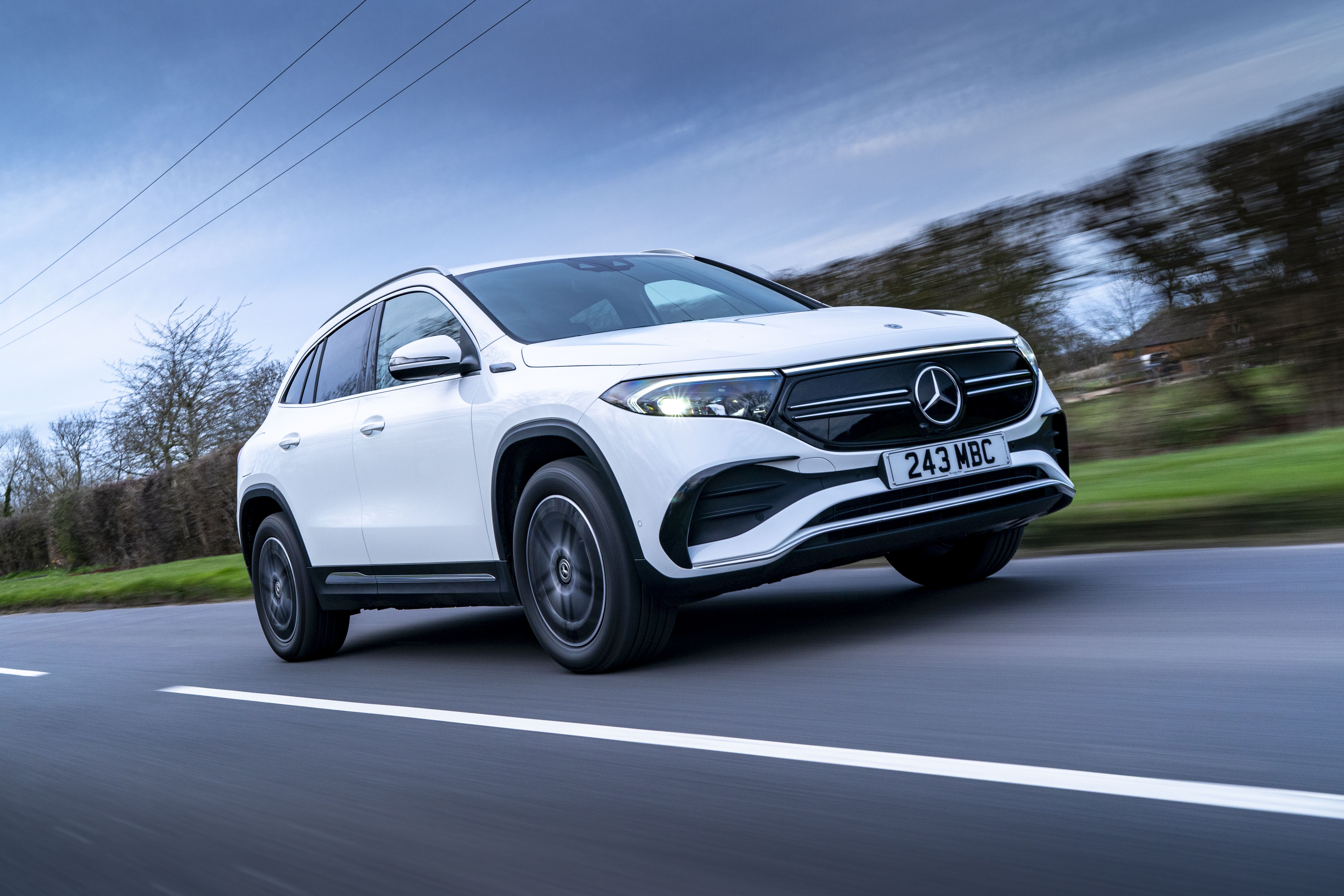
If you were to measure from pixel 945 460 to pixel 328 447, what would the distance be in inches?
127

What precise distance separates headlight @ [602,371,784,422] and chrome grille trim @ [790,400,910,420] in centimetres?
12

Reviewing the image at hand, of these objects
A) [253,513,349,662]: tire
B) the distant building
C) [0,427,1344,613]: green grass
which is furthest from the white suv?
the distant building

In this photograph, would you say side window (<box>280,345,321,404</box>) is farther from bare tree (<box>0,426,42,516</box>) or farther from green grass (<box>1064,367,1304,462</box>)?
bare tree (<box>0,426,42,516</box>)

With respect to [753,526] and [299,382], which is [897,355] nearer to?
[753,526]

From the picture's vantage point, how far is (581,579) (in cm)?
452

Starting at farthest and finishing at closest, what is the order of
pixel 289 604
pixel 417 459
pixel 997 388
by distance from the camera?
pixel 289 604, pixel 417 459, pixel 997 388

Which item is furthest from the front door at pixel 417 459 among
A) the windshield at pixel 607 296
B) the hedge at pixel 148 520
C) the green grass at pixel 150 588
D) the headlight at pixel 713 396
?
the hedge at pixel 148 520

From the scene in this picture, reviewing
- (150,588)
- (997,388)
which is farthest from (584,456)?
(150,588)

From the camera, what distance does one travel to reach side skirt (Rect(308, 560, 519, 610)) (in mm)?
5039

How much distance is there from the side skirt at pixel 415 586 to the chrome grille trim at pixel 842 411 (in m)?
1.44

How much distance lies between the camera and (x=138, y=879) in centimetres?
292

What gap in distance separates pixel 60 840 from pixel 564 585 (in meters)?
1.86

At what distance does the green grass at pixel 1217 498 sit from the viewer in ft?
19.4

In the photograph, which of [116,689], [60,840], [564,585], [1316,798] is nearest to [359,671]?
[116,689]
